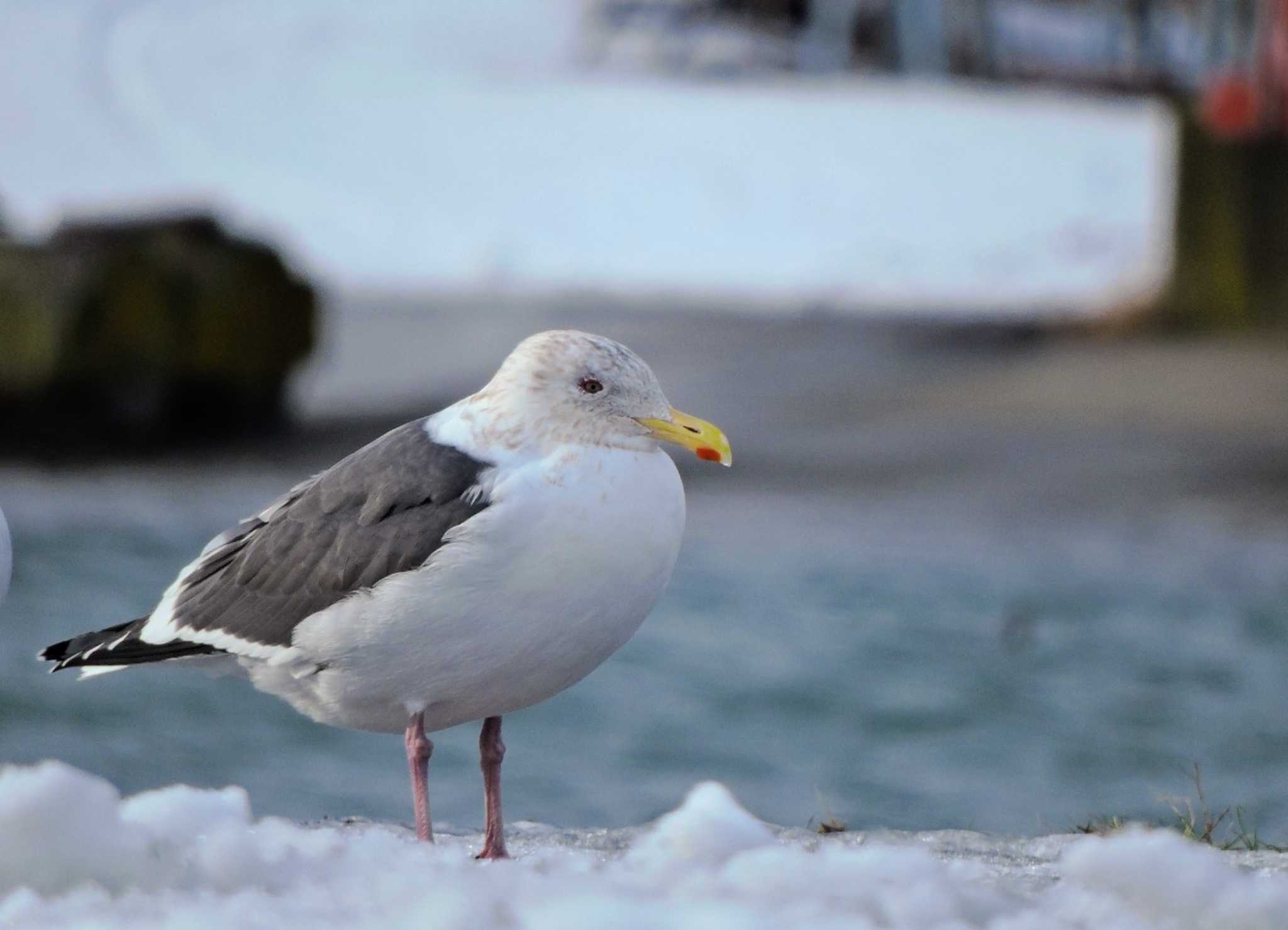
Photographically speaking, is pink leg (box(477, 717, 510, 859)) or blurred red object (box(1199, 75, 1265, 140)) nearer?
pink leg (box(477, 717, 510, 859))

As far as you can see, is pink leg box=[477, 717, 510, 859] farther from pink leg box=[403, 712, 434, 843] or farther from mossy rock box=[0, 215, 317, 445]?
mossy rock box=[0, 215, 317, 445]

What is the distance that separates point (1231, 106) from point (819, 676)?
16.0 ft

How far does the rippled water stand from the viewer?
5691mm

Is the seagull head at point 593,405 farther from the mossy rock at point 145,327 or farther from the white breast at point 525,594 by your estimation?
the mossy rock at point 145,327

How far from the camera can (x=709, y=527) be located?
885 centimetres

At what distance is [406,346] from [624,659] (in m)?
3.71

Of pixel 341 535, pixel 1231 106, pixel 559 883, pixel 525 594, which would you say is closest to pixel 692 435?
pixel 525 594

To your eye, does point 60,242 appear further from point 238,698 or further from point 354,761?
point 354,761

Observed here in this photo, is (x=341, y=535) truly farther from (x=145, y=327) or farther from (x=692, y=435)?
(x=145, y=327)

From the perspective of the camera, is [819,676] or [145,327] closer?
[819,676]

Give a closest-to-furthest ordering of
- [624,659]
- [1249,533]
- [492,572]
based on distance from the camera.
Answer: [492,572] → [624,659] → [1249,533]

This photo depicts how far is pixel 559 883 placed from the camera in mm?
1650

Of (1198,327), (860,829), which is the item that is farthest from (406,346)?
(860,829)

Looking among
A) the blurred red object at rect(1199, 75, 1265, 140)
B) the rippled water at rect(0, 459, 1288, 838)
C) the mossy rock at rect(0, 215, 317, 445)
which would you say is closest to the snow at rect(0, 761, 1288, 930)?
the rippled water at rect(0, 459, 1288, 838)
